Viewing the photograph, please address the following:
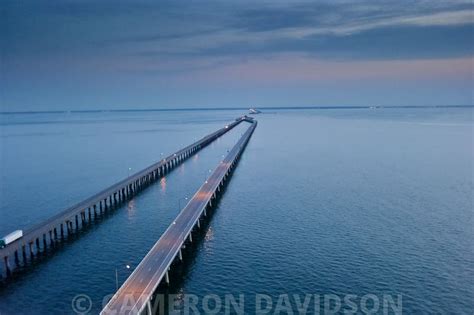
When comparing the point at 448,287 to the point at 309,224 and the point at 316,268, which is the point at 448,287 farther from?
the point at 309,224

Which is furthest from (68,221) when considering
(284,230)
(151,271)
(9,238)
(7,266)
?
(284,230)

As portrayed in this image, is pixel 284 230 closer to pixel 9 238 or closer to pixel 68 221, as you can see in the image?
pixel 68 221

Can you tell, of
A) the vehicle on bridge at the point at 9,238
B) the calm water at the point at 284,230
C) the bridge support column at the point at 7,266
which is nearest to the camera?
the calm water at the point at 284,230

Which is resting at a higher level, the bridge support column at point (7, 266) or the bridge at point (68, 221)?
the bridge at point (68, 221)

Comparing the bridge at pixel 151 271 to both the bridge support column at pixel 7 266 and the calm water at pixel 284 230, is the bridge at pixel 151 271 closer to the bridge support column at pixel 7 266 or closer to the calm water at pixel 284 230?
the calm water at pixel 284 230

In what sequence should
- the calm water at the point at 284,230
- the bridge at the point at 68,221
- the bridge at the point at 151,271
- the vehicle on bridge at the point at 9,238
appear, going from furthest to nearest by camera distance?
the bridge at the point at 68,221
the vehicle on bridge at the point at 9,238
the calm water at the point at 284,230
the bridge at the point at 151,271

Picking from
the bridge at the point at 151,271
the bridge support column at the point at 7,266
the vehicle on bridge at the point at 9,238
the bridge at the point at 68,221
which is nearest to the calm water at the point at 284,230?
the bridge support column at the point at 7,266

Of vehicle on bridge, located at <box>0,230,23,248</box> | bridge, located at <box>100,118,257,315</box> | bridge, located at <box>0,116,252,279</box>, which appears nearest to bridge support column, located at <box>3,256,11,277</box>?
bridge, located at <box>0,116,252,279</box>

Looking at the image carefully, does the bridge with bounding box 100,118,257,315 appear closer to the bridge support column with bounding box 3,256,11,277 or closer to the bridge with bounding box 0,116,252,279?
the bridge support column with bounding box 3,256,11,277
